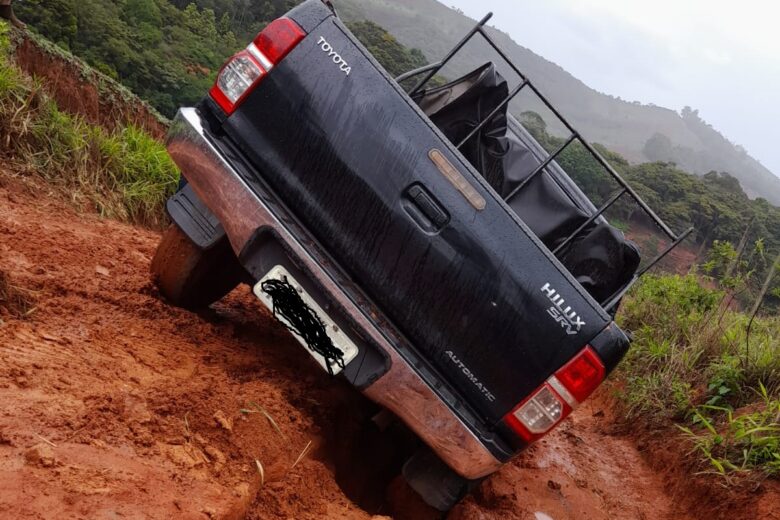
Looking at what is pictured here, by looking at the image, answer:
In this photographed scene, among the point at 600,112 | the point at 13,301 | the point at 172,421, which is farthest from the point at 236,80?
the point at 600,112

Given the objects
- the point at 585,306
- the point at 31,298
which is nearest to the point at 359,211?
the point at 585,306

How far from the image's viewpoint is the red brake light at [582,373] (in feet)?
7.16

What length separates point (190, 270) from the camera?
9.38 ft

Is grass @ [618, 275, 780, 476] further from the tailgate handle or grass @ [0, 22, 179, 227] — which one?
grass @ [0, 22, 179, 227]

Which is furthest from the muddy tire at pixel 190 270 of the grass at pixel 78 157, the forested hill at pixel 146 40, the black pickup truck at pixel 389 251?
the forested hill at pixel 146 40

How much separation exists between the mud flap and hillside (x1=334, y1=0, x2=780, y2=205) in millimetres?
60272

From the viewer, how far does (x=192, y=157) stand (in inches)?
99.0

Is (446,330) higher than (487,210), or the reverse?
(487,210)

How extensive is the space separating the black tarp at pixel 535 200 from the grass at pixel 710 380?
4.92 ft

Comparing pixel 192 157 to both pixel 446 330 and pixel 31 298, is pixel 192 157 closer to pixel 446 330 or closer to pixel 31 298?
pixel 31 298

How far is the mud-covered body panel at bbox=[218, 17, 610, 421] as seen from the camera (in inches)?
87.7

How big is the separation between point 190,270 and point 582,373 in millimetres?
1773

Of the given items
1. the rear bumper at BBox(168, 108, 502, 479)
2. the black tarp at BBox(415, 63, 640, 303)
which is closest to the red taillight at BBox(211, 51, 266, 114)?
the rear bumper at BBox(168, 108, 502, 479)

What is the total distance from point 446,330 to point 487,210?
1.55 ft
